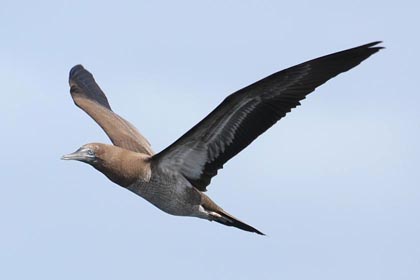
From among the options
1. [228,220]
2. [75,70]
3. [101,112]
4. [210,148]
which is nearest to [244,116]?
[210,148]

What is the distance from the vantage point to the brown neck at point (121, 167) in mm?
20156

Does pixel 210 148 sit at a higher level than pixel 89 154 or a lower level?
higher

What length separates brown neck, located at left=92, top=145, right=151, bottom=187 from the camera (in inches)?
794

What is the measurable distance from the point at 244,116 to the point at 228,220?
240cm

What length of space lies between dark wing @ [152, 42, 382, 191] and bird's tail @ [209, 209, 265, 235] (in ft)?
1.78

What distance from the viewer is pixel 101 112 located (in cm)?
2398

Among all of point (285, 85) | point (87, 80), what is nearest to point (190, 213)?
point (285, 85)

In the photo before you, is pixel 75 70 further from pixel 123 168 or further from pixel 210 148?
pixel 210 148

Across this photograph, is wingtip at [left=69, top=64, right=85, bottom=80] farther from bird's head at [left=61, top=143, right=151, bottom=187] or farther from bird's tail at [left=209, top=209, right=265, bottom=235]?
bird's tail at [left=209, top=209, right=265, bottom=235]

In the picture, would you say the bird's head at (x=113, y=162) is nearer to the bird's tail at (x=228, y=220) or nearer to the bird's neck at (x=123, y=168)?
the bird's neck at (x=123, y=168)

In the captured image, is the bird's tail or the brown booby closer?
the brown booby

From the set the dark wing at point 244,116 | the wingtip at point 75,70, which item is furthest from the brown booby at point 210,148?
the wingtip at point 75,70

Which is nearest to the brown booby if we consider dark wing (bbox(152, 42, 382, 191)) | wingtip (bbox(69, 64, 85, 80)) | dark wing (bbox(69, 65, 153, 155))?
dark wing (bbox(152, 42, 382, 191))

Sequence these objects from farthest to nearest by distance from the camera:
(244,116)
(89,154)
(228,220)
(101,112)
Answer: (101,112) → (228,220) → (89,154) → (244,116)
